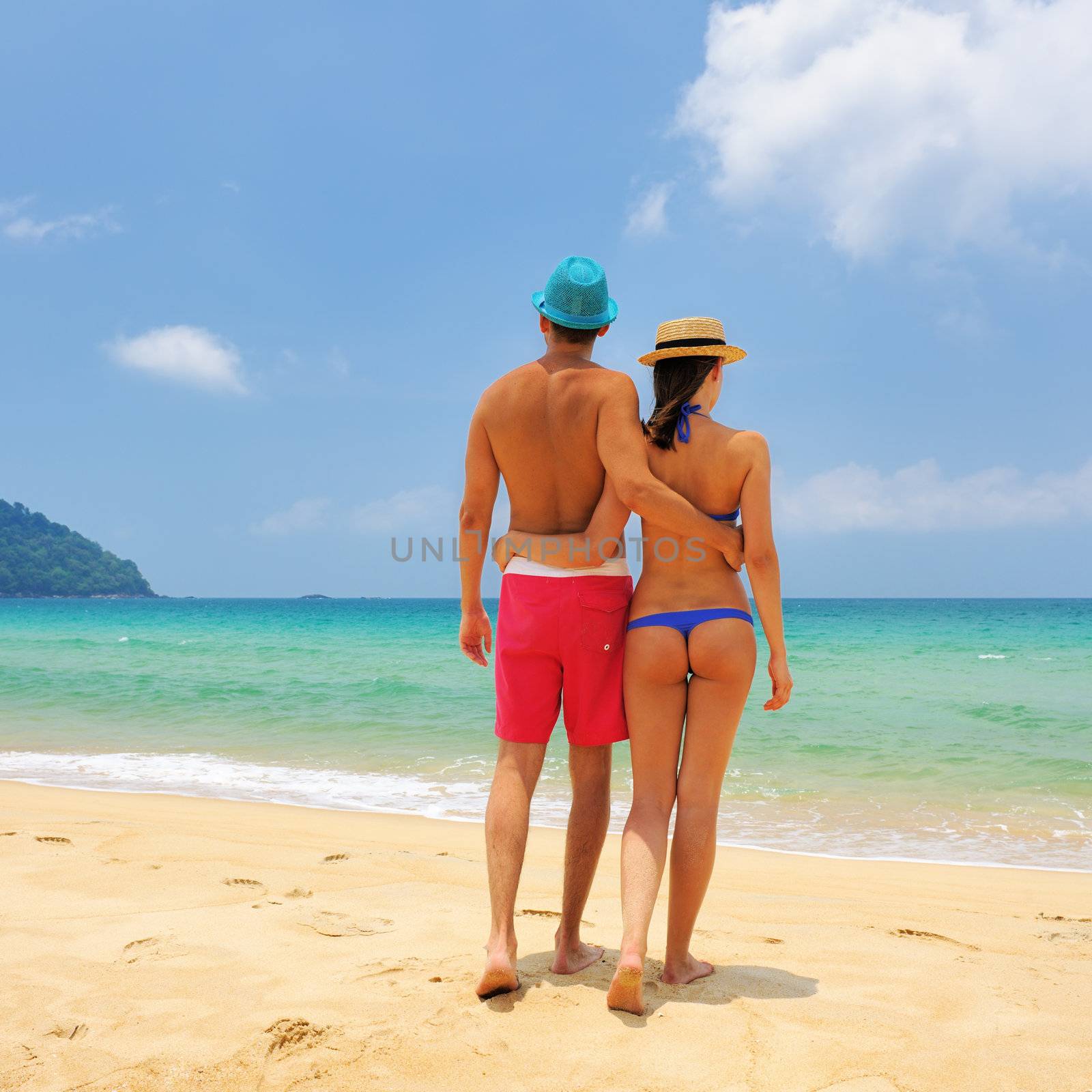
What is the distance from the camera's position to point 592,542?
8.94 feet

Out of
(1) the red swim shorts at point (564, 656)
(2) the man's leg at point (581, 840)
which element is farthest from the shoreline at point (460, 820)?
(1) the red swim shorts at point (564, 656)

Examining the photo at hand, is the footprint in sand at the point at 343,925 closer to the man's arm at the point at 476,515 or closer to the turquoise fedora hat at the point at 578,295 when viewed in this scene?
the man's arm at the point at 476,515

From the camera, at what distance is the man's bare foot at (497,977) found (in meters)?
2.49

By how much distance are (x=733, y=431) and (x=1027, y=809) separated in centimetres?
532

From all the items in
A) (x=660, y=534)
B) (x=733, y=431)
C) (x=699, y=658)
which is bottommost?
(x=699, y=658)

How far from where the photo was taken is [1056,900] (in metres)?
4.27

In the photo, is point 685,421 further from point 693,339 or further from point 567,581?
point 567,581

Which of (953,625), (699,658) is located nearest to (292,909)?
(699,658)

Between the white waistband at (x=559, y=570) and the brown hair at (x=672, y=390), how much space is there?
1.31 ft

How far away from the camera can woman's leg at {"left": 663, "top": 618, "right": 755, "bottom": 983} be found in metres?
2.65

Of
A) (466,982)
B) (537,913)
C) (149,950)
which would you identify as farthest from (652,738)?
(149,950)

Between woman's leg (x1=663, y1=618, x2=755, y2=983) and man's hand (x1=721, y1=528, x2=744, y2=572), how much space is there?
0.60 feet

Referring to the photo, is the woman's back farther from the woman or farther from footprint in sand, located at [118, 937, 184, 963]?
footprint in sand, located at [118, 937, 184, 963]

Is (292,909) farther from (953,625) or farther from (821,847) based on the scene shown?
(953,625)
